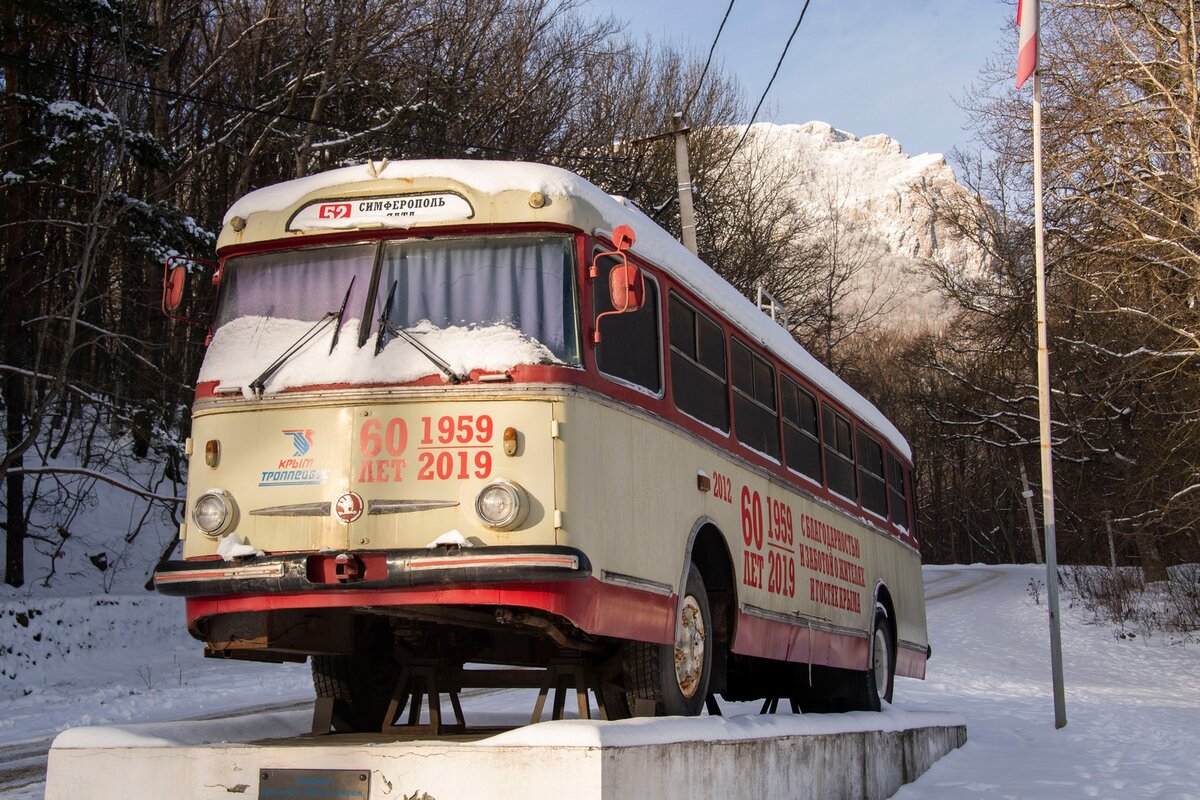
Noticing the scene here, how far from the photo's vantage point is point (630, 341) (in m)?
7.25

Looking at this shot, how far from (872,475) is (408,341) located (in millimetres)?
7805

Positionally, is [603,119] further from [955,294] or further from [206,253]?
[206,253]

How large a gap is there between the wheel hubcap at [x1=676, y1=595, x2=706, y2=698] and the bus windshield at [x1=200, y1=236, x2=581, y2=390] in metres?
1.86

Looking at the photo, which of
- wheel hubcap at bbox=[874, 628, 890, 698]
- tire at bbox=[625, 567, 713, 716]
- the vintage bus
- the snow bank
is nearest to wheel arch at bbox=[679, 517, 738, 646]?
the vintage bus

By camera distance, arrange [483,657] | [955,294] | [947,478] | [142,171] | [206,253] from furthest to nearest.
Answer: [947,478], [955,294], [142,171], [206,253], [483,657]

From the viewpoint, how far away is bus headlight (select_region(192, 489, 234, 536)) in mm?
6621

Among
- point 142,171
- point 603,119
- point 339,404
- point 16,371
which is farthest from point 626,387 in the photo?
point 603,119

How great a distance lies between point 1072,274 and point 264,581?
2176cm

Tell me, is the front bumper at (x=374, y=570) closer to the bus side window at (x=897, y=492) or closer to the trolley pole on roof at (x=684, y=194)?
the bus side window at (x=897, y=492)

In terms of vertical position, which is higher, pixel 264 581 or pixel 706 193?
pixel 706 193

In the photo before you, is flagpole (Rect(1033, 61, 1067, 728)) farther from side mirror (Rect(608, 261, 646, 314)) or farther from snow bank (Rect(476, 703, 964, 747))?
side mirror (Rect(608, 261, 646, 314))

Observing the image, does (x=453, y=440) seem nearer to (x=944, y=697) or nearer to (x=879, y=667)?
(x=879, y=667)

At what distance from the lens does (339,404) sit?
6.58 m

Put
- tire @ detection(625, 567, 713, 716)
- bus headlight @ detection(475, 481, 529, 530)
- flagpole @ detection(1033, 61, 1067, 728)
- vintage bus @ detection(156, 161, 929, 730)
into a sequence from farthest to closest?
flagpole @ detection(1033, 61, 1067, 728), tire @ detection(625, 567, 713, 716), vintage bus @ detection(156, 161, 929, 730), bus headlight @ detection(475, 481, 529, 530)
